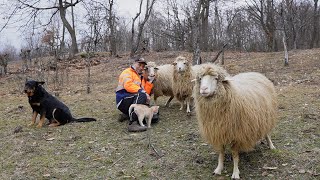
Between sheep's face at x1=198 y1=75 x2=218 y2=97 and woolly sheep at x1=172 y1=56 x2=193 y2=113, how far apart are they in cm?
382

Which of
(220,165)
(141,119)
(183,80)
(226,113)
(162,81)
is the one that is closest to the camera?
(226,113)

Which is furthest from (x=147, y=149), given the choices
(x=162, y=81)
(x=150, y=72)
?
(x=162, y=81)

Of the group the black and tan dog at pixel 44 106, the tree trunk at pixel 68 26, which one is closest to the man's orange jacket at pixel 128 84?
the black and tan dog at pixel 44 106

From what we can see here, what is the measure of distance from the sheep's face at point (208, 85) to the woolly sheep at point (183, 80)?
3.82m

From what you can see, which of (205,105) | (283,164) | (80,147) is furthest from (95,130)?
(283,164)

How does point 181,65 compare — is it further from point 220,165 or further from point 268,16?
point 268,16

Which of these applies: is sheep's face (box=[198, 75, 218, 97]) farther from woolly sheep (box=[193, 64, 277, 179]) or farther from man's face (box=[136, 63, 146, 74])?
man's face (box=[136, 63, 146, 74])

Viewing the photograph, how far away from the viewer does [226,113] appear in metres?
4.70

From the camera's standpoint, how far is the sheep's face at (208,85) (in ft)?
14.7

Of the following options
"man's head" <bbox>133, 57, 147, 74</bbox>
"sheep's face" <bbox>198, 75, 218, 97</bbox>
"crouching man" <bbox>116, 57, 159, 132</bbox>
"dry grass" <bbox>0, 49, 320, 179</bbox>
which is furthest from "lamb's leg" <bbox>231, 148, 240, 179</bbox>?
"man's head" <bbox>133, 57, 147, 74</bbox>

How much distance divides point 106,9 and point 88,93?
15.9 metres

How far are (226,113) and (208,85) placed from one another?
510 millimetres

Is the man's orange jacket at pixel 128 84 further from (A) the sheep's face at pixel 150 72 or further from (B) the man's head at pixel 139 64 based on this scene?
(A) the sheep's face at pixel 150 72

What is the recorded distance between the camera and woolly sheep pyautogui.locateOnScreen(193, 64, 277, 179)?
464 cm
